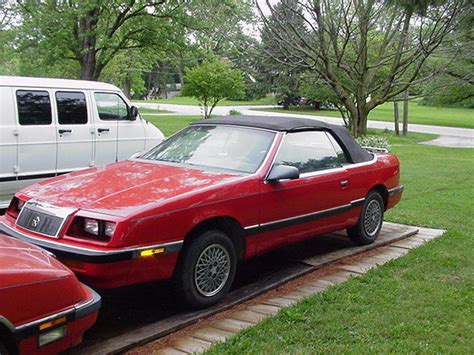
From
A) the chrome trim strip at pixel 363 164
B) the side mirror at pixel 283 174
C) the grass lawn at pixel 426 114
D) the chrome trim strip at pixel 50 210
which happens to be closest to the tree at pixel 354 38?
the chrome trim strip at pixel 363 164

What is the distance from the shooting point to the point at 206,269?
4457 mm

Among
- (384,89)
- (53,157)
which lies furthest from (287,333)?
(384,89)

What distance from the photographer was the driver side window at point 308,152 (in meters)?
5.45

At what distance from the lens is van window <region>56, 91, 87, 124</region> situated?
825 cm

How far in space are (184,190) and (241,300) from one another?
1129mm

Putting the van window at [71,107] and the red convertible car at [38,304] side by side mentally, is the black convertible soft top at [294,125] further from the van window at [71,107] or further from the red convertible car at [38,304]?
the van window at [71,107]

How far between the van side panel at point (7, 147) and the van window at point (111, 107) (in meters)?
1.59

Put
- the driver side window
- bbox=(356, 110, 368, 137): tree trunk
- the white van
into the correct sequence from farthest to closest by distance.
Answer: bbox=(356, 110, 368, 137): tree trunk < the white van < the driver side window

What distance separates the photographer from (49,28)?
728 inches

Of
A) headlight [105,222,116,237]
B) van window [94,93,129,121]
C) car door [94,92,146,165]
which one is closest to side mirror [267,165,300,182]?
headlight [105,222,116,237]

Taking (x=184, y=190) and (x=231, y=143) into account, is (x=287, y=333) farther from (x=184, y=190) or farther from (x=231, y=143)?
(x=231, y=143)

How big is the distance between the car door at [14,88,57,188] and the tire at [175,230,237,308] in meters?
4.21

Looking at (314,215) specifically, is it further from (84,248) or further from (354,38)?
(354,38)

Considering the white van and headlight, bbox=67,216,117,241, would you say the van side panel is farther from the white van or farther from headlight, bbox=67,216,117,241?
headlight, bbox=67,216,117,241
